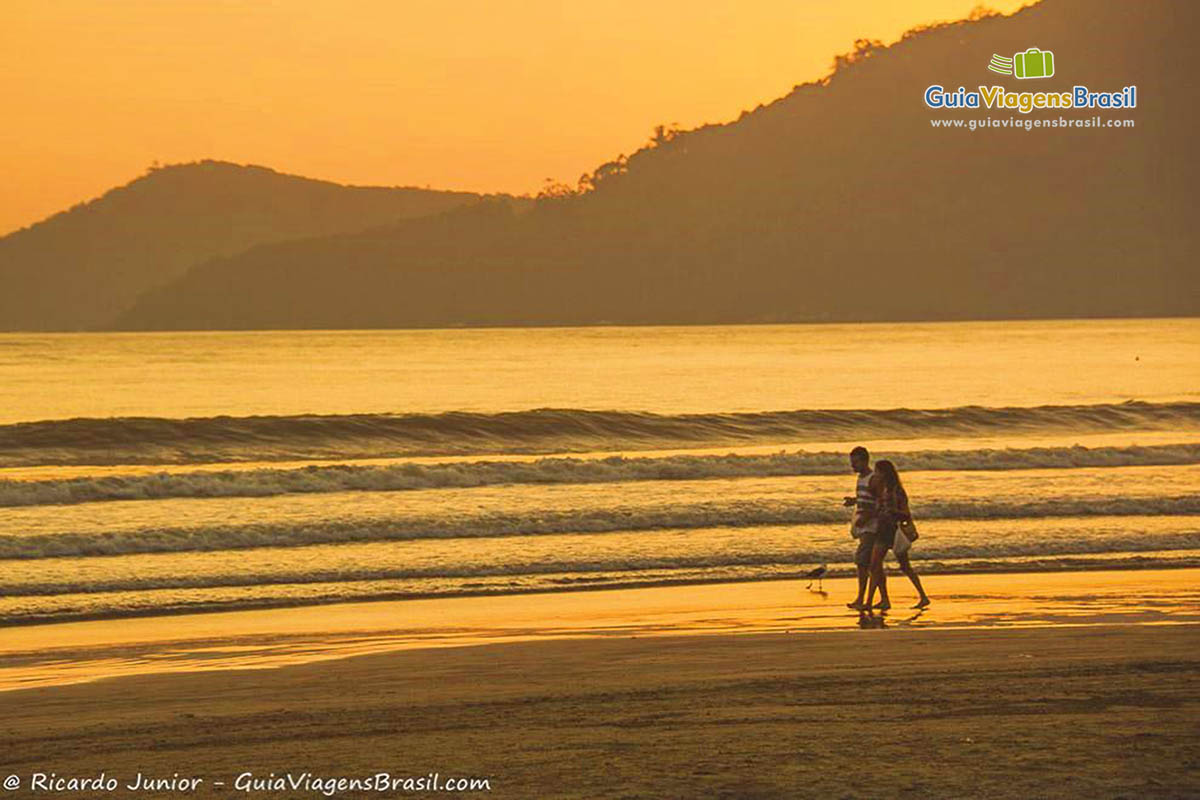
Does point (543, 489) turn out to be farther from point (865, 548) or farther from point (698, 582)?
point (865, 548)

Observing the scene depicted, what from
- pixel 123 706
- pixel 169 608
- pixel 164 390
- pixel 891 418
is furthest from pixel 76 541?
pixel 164 390

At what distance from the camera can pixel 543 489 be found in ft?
97.3

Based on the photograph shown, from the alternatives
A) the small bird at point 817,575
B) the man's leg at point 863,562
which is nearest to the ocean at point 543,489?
the small bird at point 817,575

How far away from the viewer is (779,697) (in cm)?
1014

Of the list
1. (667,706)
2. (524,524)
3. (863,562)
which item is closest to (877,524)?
(863,562)

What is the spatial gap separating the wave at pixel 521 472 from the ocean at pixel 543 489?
0.23ft

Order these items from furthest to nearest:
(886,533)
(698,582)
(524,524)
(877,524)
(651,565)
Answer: (524,524) → (651,565) → (698,582) → (877,524) → (886,533)

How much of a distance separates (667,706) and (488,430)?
38.1 meters

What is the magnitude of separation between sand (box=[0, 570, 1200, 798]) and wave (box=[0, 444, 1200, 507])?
43.8 ft

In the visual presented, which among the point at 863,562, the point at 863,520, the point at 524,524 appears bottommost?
the point at 524,524

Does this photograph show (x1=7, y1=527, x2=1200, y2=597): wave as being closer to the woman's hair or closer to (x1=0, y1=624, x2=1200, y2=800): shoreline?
the woman's hair

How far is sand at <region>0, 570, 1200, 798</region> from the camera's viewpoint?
803 centimetres

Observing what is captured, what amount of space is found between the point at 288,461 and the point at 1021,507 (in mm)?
19847

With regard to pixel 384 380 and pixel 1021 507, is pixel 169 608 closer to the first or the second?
pixel 1021 507
